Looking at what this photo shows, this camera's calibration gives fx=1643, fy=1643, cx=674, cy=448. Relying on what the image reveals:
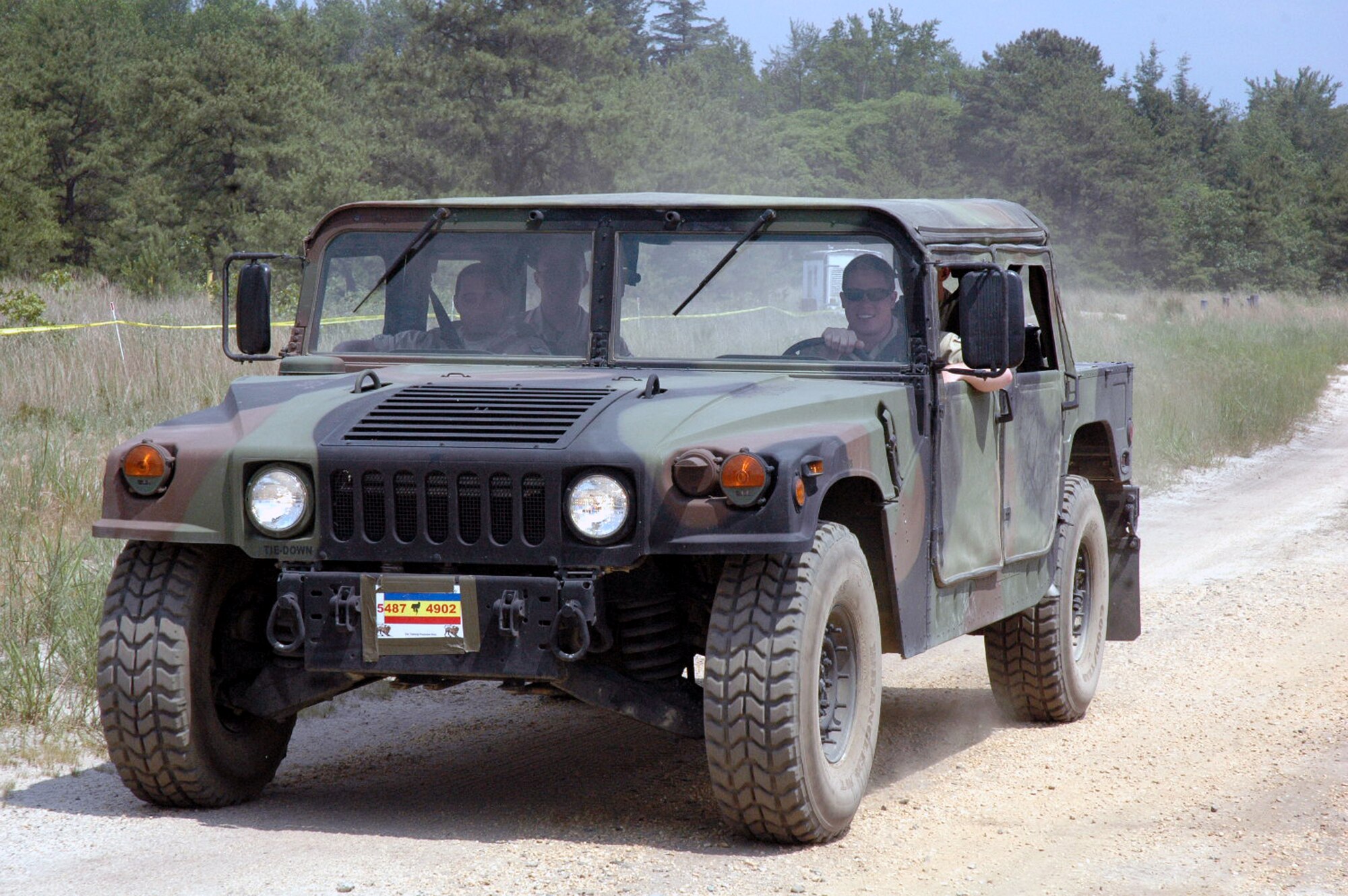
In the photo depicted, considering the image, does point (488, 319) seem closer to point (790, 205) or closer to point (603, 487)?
point (790, 205)

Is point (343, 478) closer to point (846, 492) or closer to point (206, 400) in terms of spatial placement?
point (846, 492)

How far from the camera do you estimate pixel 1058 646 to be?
21.0ft

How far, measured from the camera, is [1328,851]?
181 inches

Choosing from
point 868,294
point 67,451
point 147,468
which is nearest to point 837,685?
point 868,294

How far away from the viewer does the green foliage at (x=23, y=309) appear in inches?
560

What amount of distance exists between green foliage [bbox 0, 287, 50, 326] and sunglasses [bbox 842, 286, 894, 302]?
1082 cm

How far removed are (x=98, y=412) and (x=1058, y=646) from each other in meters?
8.54

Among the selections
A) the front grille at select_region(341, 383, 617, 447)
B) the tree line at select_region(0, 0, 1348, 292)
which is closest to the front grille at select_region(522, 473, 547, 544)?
the front grille at select_region(341, 383, 617, 447)

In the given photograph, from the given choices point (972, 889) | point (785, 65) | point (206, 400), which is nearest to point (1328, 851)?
point (972, 889)

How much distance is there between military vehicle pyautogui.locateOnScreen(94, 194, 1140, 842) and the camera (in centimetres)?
427

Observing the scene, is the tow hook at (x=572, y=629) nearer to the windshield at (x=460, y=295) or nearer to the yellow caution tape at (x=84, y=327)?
the windshield at (x=460, y=295)

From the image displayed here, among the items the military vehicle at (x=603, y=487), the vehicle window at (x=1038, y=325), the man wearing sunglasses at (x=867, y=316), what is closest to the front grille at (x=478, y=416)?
the military vehicle at (x=603, y=487)

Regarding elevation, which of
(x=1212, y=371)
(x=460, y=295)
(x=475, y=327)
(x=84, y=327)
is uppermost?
(x=460, y=295)

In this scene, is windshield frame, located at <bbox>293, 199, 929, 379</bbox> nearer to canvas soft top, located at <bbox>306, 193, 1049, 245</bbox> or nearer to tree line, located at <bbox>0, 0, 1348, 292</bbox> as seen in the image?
canvas soft top, located at <bbox>306, 193, 1049, 245</bbox>
